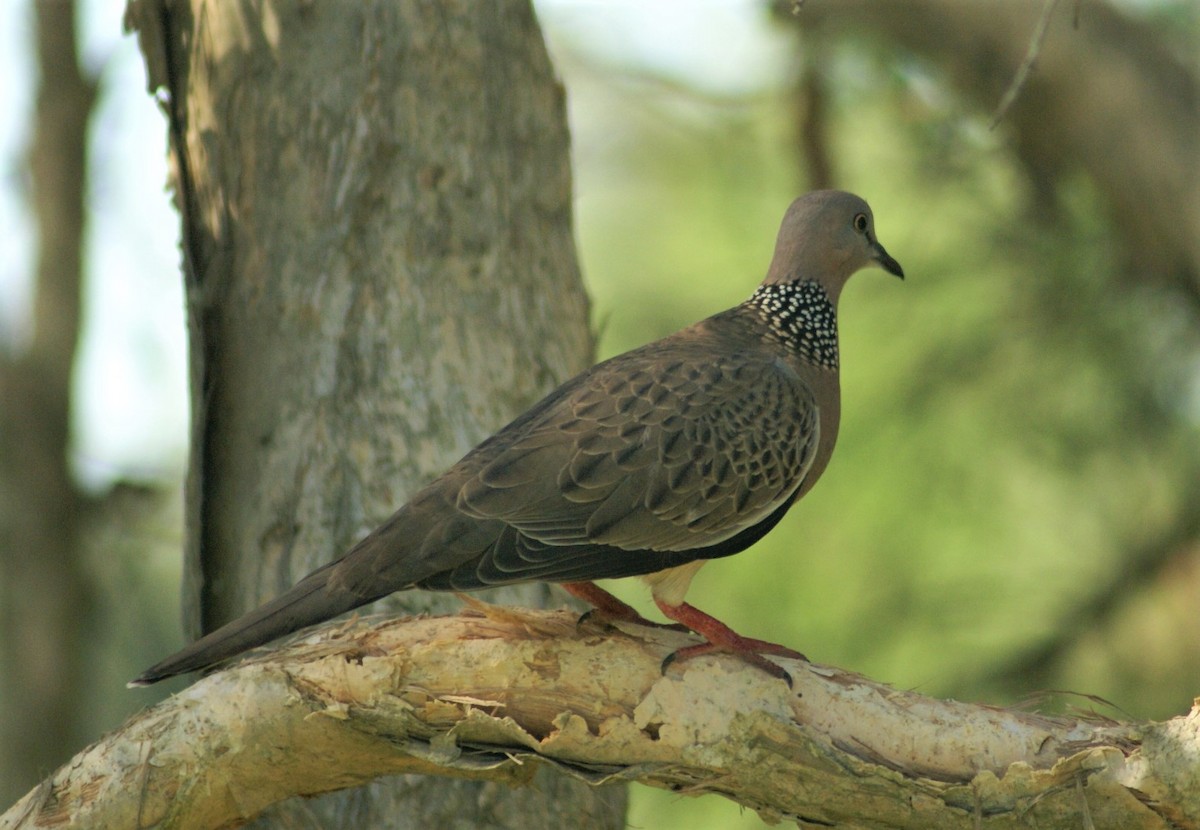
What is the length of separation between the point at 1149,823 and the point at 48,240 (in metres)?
5.34

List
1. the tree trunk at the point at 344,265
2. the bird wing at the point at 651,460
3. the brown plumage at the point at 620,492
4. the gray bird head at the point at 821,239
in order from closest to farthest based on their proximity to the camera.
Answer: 1. the brown plumage at the point at 620,492
2. the bird wing at the point at 651,460
3. the tree trunk at the point at 344,265
4. the gray bird head at the point at 821,239

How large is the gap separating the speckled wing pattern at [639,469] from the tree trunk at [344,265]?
72 centimetres

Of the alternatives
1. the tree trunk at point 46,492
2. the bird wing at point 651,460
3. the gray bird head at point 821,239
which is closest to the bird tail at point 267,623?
the bird wing at point 651,460

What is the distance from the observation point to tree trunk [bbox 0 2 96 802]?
20.7 feet

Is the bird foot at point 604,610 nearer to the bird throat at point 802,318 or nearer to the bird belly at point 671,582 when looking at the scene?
the bird belly at point 671,582

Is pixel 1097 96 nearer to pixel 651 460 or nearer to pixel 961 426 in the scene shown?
pixel 961 426

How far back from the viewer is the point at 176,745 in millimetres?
3369

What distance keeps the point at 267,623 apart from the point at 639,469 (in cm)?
102

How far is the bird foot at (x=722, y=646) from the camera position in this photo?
352 cm

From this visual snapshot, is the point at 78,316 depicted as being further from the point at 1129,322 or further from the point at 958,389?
the point at 1129,322

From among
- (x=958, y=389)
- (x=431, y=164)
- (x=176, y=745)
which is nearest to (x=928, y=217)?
(x=958, y=389)

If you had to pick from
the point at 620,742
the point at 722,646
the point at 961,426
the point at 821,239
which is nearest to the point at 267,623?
the point at 620,742

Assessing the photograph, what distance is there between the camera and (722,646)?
11.9 feet

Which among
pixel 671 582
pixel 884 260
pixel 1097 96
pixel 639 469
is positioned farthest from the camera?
pixel 1097 96
